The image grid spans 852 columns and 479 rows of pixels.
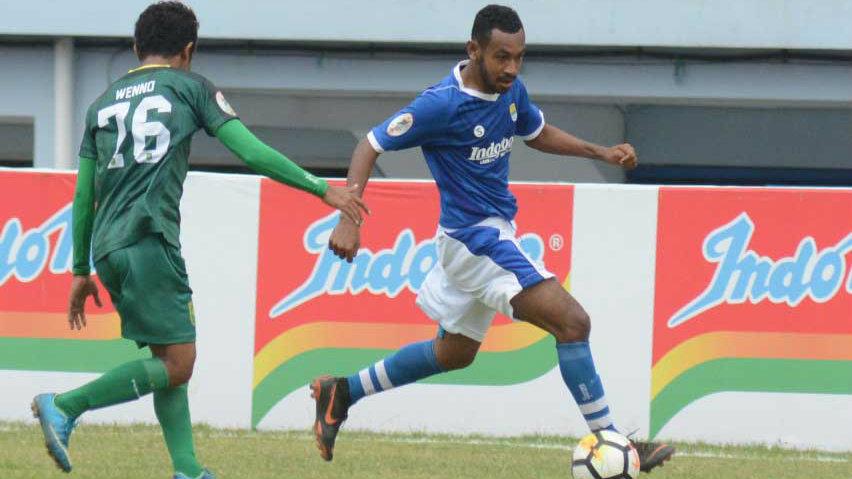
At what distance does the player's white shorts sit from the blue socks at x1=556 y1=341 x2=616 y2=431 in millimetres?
325

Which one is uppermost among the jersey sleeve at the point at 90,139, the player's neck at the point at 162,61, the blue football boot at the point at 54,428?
the player's neck at the point at 162,61

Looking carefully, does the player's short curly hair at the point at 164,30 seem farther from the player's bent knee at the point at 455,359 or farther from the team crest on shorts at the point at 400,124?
the player's bent knee at the point at 455,359

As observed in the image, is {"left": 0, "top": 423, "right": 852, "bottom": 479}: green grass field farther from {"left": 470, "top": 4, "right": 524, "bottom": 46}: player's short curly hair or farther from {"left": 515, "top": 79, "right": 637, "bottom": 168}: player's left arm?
{"left": 470, "top": 4, "right": 524, "bottom": 46}: player's short curly hair

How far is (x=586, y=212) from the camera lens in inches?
374

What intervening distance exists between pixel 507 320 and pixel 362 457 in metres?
1.95

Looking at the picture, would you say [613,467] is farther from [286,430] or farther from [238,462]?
[286,430]

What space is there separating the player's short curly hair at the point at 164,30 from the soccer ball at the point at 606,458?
222cm

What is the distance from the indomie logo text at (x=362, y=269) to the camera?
954 centimetres

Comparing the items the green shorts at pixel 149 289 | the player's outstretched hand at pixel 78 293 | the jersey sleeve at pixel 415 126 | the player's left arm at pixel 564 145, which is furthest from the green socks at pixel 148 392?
the player's left arm at pixel 564 145

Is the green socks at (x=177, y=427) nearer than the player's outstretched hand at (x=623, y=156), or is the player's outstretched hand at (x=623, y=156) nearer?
the green socks at (x=177, y=427)

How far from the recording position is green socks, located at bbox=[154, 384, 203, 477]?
6004 mm

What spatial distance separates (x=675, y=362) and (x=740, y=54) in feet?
20.9

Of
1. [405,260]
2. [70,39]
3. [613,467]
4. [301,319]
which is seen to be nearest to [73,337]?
[301,319]

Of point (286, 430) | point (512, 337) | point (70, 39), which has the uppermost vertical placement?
point (70, 39)
